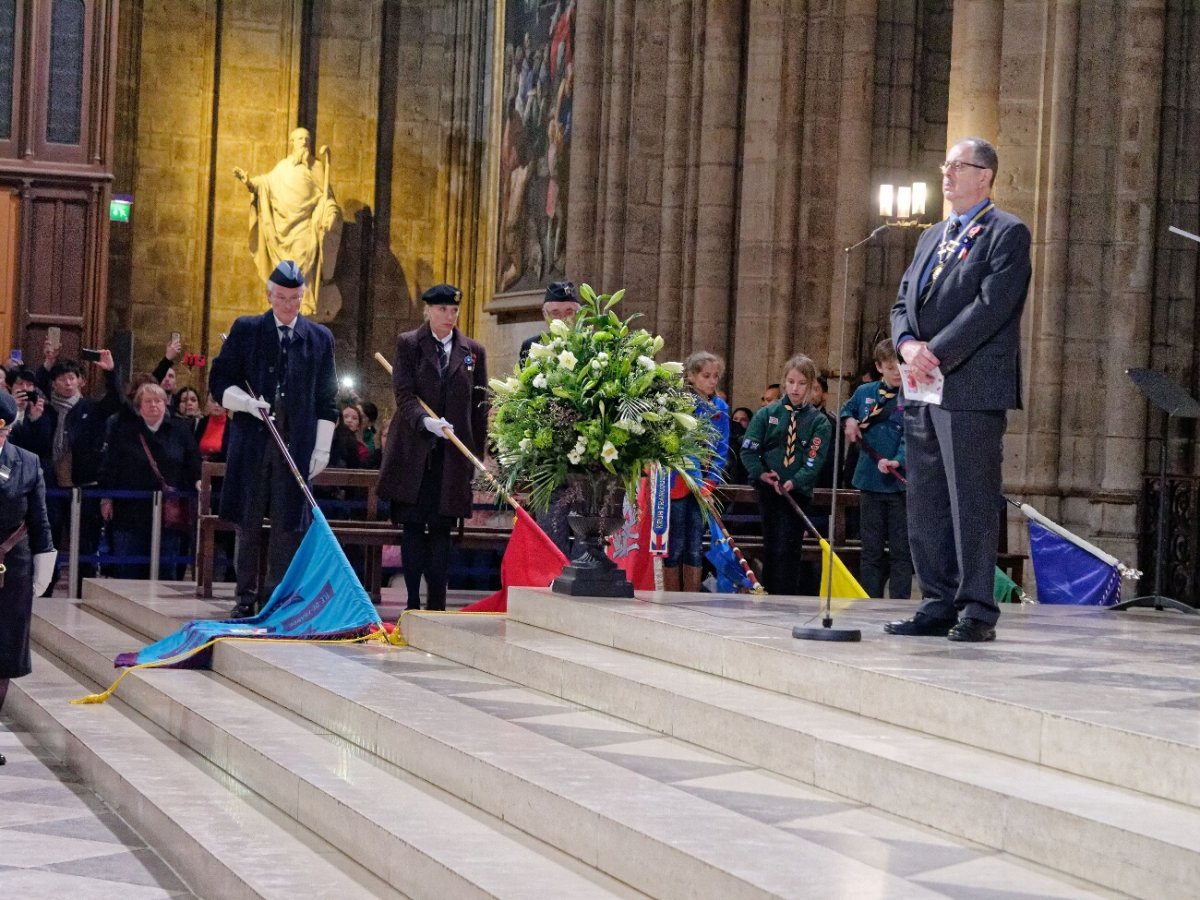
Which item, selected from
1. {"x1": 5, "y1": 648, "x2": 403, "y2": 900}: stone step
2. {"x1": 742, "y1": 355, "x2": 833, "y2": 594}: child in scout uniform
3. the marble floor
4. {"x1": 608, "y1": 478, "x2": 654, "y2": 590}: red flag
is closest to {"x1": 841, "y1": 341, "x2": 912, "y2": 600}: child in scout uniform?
{"x1": 742, "y1": 355, "x2": 833, "y2": 594}: child in scout uniform

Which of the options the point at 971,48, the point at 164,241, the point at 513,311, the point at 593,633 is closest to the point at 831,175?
the point at 971,48

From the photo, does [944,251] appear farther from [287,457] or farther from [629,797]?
[287,457]

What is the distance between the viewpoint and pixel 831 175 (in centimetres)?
1554

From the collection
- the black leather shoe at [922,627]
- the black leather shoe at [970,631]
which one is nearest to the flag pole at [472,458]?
the black leather shoe at [922,627]

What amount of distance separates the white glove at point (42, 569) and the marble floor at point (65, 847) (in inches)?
30.9

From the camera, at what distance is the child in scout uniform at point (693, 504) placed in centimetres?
1041

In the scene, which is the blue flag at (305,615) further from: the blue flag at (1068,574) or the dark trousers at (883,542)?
the blue flag at (1068,574)

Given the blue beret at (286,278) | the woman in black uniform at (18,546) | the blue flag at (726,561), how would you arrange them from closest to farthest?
1. the woman in black uniform at (18,546)
2. the blue beret at (286,278)
3. the blue flag at (726,561)

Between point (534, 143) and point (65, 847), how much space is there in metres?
13.4

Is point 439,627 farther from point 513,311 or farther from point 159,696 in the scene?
point 513,311

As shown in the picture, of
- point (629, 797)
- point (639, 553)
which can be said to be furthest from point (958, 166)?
point (639, 553)

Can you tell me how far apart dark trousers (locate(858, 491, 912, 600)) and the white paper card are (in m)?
3.85

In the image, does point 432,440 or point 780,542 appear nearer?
point 432,440

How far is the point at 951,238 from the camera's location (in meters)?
7.05
